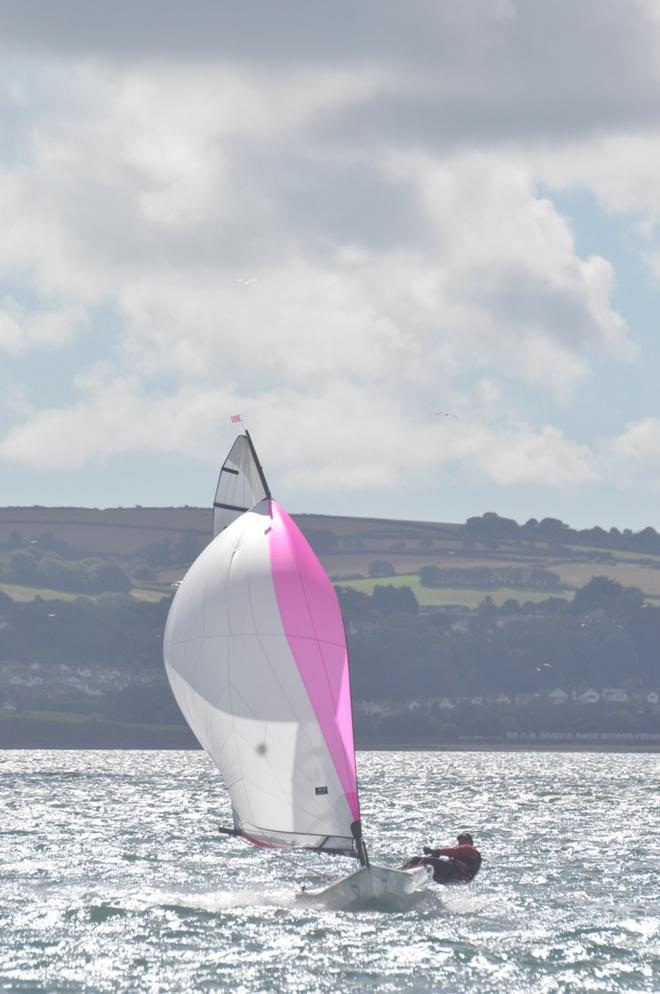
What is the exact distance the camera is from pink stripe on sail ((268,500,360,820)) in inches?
1639

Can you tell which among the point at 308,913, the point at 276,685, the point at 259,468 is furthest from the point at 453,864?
the point at 259,468

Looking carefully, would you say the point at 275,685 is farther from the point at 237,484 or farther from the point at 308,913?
the point at 237,484

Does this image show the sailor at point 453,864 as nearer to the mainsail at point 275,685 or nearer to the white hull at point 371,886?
the white hull at point 371,886

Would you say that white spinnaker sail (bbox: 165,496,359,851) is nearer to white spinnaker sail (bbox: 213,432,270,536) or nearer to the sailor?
white spinnaker sail (bbox: 213,432,270,536)

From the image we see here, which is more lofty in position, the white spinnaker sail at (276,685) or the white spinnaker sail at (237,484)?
the white spinnaker sail at (237,484)

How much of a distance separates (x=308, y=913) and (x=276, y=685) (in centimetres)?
548

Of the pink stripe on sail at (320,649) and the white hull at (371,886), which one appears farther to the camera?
the pink stripe on sail at (320,649)

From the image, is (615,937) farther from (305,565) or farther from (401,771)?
(401,771)

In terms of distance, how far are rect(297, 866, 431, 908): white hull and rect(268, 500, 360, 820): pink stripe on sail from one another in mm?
1412

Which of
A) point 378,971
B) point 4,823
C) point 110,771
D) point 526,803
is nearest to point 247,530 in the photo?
point 378,971

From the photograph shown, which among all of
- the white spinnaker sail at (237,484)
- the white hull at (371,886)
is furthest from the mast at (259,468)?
the white hull at (371,886)

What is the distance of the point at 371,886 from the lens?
136 feet

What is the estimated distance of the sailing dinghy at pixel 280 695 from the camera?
4153cm

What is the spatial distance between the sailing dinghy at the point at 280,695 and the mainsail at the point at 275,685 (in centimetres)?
2
